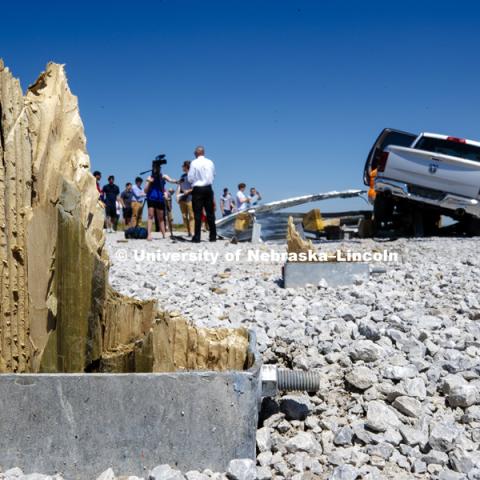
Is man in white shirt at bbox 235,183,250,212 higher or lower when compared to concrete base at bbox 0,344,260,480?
higher

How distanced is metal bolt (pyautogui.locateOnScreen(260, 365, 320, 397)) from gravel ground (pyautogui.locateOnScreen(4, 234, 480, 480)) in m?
0.14

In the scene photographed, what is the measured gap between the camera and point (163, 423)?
7.61 feet

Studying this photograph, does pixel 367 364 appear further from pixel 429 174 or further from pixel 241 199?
pixel 241 199

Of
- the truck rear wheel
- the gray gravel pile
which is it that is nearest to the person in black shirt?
the truck rear wheel

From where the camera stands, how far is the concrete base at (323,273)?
6336 millimetres

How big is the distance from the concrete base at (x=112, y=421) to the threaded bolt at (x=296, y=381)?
0.47 meters

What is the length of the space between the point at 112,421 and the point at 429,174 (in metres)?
10.9

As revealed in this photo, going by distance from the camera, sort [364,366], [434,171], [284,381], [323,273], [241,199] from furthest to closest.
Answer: [241,199] < [434,171] < [323,273] < [364,366] < [284,381]

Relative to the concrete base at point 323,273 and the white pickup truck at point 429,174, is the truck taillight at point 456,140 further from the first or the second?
the concrete base at point 323,273

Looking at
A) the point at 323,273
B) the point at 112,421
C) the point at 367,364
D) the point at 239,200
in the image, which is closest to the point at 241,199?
the point at 239,200

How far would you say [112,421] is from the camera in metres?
2.30

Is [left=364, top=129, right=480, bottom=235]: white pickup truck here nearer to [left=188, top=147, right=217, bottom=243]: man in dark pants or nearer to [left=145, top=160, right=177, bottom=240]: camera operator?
[left=188, top=147, right=217, bottom=243]: man in dark pants

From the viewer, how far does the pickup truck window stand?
12047 mm

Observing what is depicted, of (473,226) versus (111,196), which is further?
(111,196)
